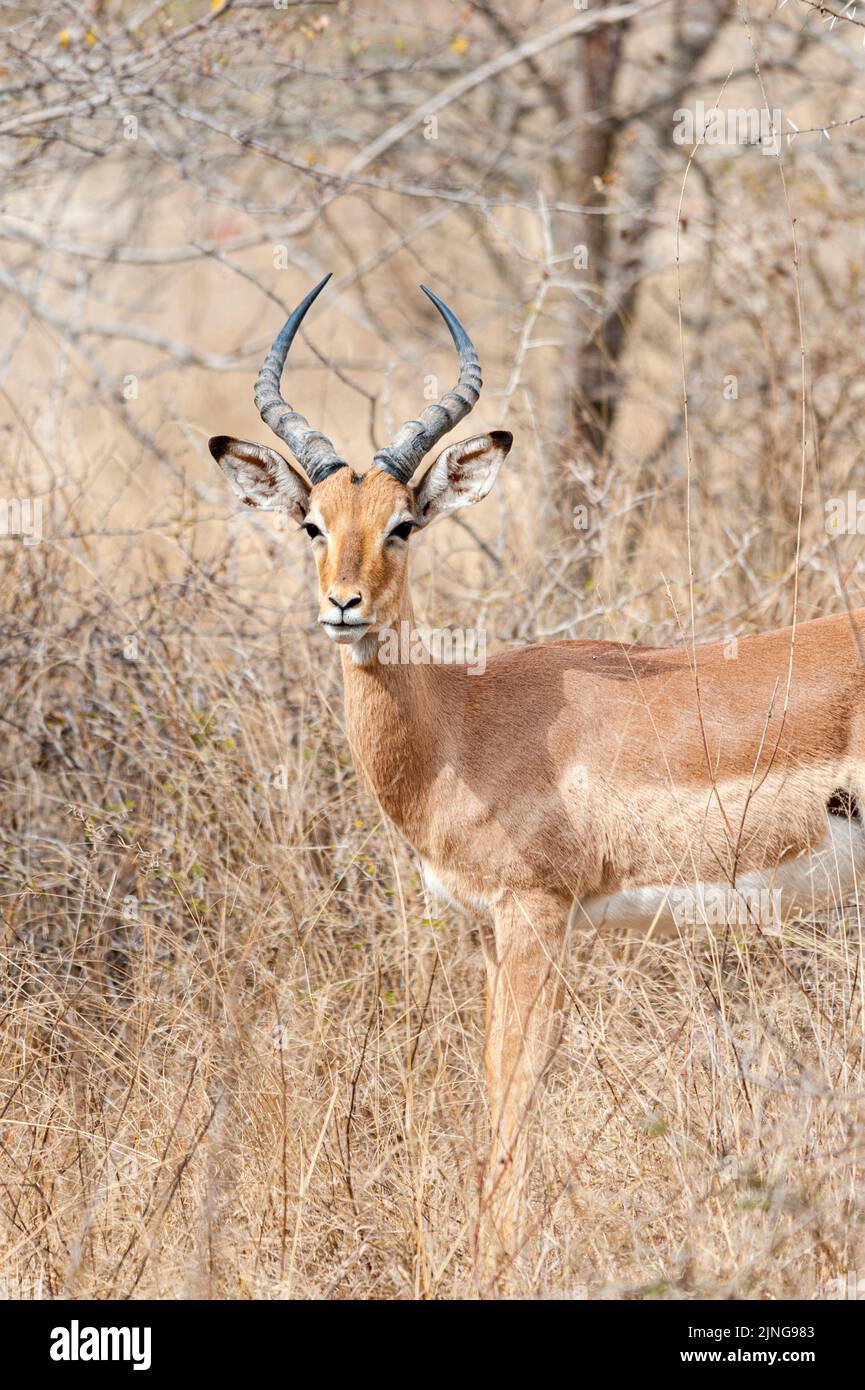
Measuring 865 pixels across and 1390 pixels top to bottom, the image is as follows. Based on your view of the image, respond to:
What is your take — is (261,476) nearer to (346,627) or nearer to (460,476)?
(460,476)

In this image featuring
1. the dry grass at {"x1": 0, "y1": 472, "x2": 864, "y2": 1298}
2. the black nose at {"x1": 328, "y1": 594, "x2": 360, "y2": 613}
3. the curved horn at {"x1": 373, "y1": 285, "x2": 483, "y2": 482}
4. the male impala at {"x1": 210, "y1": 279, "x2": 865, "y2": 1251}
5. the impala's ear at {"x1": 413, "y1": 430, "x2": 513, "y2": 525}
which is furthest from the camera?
the impala's ear at {"x1": 413, "y1": 430, "x2": 513, "y2": 525}

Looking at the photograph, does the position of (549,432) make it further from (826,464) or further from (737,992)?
(737,992)

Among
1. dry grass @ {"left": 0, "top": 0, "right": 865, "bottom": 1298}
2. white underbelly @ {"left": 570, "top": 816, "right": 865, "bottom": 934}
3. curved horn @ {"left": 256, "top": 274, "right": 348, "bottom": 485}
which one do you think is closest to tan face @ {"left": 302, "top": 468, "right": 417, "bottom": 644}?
curved horn @ {"left": 256, "top": 274, "right": 348, "bottom": 485}

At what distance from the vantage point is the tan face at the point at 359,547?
4113mm

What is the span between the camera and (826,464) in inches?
314

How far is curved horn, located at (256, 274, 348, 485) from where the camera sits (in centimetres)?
454

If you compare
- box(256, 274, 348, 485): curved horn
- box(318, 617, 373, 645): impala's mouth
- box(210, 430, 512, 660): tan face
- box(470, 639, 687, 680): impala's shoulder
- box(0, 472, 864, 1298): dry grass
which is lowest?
box(0, 472, 864, 1298): dry grass

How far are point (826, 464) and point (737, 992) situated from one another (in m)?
4.06

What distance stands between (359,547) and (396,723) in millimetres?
596

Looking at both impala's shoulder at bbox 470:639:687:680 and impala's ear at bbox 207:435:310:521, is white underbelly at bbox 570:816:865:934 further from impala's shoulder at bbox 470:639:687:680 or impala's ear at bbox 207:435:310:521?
impala's ear at bbox 207:435:310:521

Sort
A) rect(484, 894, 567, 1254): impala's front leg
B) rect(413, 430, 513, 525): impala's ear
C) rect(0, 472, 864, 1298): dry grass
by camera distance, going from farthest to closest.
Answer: rect(413, 430, 513, 525): impala's ear < rect(484, 894, 567, 1254): impala's front leg < rect(0, 472, 864, 1298): dry grass

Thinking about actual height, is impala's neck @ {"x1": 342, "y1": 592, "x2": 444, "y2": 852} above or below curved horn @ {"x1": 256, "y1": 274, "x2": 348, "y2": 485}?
below

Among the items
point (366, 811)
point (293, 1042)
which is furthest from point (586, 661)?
point (293, 1042)

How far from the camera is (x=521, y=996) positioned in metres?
4.45
